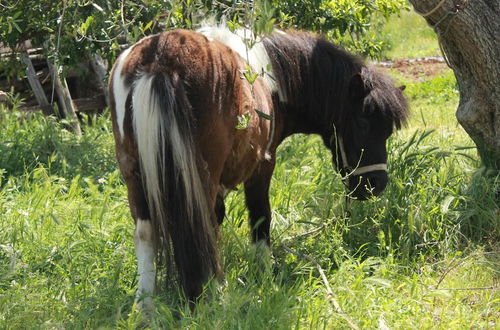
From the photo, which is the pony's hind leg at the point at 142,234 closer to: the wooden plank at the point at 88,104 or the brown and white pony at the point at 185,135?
the brown and white pony at the point at 185,135

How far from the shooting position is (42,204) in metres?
4.95

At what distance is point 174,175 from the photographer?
315cm

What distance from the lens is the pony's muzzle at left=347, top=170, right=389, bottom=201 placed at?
15.0ft

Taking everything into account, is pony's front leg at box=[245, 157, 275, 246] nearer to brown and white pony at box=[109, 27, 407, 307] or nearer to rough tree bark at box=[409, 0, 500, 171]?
brown and white pony at box=[109, 27, 407, 307]

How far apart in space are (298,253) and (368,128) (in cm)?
96

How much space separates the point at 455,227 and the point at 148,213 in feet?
7.27

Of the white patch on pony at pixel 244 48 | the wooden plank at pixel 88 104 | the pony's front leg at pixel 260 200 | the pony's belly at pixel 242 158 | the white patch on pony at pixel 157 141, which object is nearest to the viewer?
the white patch on pony at pixel 157 141

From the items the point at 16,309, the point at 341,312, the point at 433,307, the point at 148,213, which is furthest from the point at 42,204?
the point at 433,307

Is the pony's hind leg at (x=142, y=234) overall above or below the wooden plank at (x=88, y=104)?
above

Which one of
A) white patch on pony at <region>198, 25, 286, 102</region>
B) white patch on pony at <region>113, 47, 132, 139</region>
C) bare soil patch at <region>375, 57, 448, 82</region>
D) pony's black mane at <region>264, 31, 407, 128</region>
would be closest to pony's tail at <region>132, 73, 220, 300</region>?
white patch on pony at <region>113, 47, 132, 139</region>

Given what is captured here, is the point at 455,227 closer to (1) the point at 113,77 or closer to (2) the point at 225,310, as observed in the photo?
(2) the point at 225,310

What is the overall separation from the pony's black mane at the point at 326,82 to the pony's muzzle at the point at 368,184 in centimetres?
36

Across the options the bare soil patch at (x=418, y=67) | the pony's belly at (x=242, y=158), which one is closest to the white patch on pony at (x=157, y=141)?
the pony's belly at (x=242, y=158)

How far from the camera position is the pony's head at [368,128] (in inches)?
174
